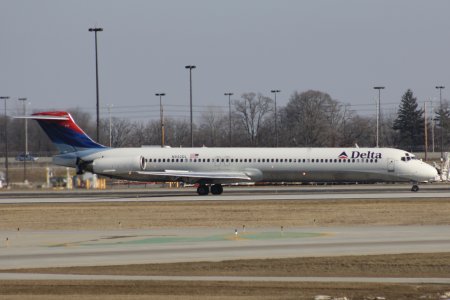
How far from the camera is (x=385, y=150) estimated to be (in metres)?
64.6

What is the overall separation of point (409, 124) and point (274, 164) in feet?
297

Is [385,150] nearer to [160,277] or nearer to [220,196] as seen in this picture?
[220,196]

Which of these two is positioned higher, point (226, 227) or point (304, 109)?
point (304, 109)

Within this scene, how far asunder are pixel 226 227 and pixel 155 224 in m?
3.64

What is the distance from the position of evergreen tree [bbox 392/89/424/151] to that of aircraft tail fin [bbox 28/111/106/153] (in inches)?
3395

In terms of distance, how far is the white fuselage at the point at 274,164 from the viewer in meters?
63.6

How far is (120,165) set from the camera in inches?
2500

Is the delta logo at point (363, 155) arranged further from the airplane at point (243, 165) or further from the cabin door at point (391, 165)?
the cabin door at point (391, 165)

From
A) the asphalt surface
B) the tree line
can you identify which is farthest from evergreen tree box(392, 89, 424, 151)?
the asphalt surface

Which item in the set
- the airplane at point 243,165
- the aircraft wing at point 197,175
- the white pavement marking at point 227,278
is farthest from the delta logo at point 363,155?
the white pavement marking at point 227,278

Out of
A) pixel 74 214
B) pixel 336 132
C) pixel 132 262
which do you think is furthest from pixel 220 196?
pixel 336 132

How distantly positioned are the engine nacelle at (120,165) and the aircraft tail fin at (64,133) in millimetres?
2123

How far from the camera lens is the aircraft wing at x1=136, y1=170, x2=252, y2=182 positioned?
207ft

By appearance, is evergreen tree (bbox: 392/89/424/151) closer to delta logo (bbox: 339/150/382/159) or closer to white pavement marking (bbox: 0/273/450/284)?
delta logo (bbox: 339/150/382/159)
